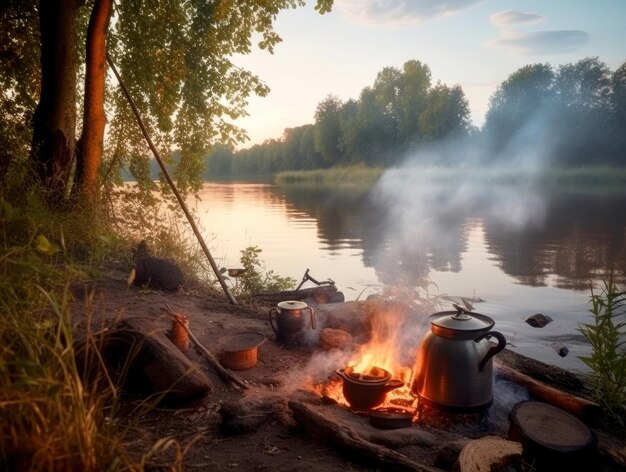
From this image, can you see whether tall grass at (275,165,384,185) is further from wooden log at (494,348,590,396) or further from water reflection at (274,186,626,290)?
wooden log at (494,348,590,396)

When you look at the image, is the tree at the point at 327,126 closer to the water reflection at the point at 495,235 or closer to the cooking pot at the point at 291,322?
the water reflection at the point at 495,235

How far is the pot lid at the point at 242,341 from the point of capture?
4.88 metres

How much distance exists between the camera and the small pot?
4820mm

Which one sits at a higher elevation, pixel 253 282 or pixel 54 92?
pixel 54 92

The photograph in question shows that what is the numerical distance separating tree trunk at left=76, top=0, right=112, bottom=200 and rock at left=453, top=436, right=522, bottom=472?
27.6 feet

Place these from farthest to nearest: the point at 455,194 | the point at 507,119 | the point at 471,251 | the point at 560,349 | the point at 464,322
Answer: the point at 507,119 < the point at 455,194 < the point at 471,251 < the point at 560,349 < the point at 464,322

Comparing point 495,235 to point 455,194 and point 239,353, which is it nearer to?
point 239,353

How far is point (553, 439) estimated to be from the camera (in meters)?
3.55

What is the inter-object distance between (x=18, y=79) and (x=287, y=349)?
9.32m

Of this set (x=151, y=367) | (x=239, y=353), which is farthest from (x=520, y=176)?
(x=151, y=367)

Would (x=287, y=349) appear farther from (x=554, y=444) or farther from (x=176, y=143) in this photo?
(x=176, y=143)

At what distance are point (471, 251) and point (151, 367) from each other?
40.6ft

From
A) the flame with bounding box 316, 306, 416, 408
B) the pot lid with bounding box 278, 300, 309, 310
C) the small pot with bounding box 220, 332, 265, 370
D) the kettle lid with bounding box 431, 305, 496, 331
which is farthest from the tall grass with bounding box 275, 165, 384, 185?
the kettle lid with bounding box 431, 305, 496, 331

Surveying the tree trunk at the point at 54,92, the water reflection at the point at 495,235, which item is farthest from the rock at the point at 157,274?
the water reflection at the point at 495,235
